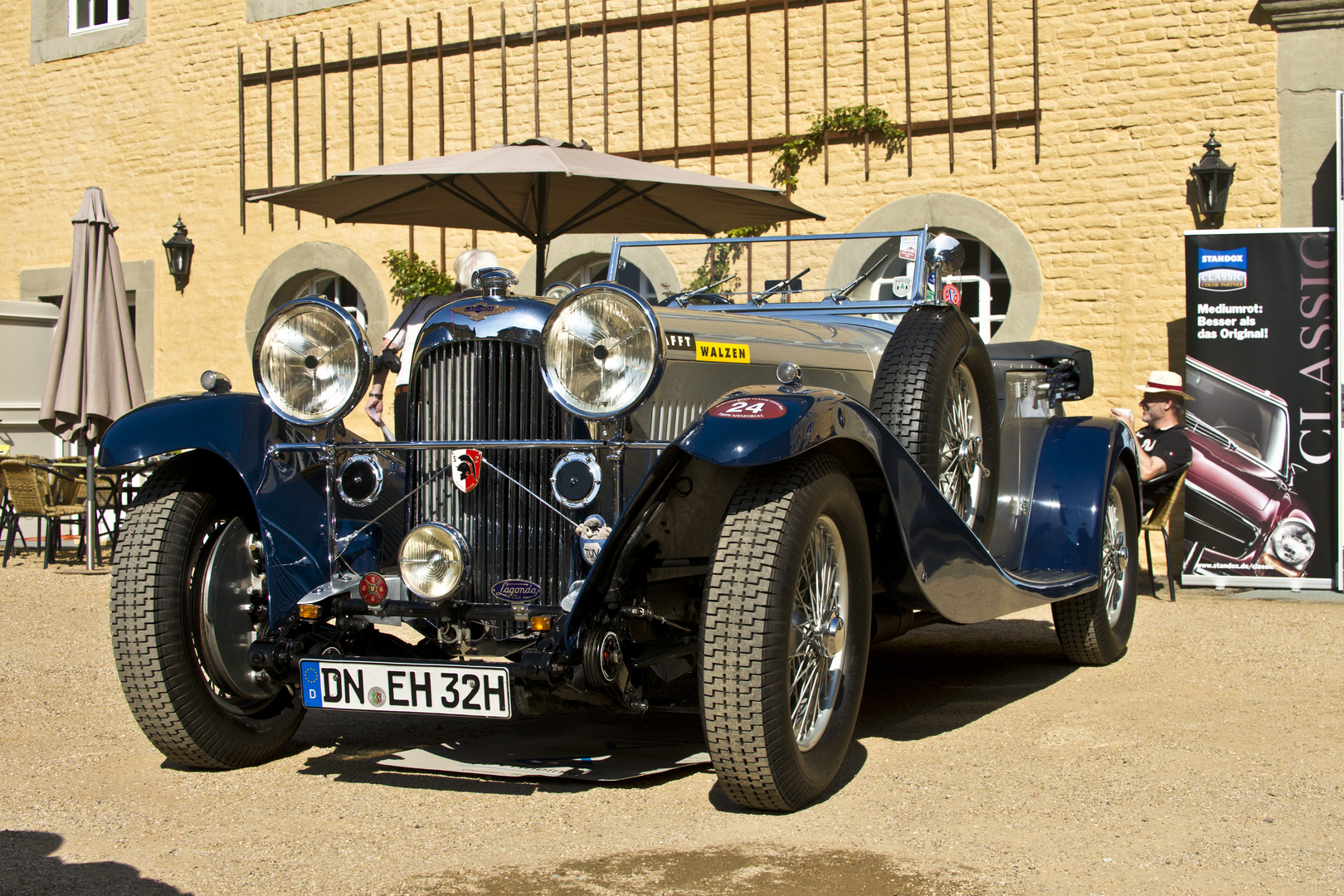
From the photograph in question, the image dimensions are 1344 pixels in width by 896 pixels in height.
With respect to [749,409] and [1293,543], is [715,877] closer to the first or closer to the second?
[749,409]

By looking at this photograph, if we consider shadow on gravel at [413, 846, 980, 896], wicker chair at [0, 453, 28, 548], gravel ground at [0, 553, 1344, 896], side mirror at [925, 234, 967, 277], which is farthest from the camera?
wicker chair at [0, 453, 28, 548]

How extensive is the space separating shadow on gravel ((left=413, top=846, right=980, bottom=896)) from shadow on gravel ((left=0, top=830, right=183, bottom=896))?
0.62 metres

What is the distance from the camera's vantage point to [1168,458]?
7.24 metres

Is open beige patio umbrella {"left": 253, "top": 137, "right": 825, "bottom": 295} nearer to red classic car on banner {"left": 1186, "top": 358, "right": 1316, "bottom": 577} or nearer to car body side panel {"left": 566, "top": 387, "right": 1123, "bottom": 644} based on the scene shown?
car body side panel {"left": 566, "top": 387, "right": 1123, "bottom": 644}

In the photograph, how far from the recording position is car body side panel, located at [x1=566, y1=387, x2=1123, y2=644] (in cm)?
301

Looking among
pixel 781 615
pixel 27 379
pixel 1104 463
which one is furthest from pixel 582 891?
pixel 27 379

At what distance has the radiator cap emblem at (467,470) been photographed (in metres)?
3.50

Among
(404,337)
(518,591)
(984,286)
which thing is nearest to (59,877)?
(518,591)

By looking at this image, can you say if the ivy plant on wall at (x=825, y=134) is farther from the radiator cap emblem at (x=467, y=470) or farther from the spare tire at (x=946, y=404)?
the radiator cap emblem at (x=467, y=470)

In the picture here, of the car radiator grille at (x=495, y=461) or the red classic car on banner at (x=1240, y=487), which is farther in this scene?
the red classic car on banner at (x=1240, y=487)

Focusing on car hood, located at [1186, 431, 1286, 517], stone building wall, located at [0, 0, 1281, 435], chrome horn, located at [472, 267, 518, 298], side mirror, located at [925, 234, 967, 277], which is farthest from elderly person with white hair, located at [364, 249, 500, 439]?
car hood, located at [1186, 431, 1286, 517]

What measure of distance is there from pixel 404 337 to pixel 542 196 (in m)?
2.07

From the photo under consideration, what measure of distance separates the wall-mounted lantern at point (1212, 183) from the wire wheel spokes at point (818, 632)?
21.2 feet

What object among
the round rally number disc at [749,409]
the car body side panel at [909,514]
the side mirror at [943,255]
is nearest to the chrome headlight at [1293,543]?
the car body side panel at [909,514]
